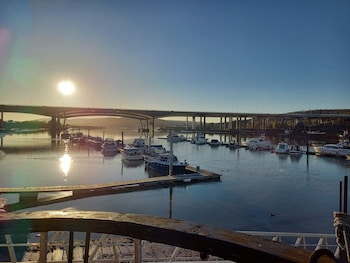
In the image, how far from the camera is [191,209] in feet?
62.1

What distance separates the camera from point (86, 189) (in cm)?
2128

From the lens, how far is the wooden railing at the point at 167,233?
1687mm

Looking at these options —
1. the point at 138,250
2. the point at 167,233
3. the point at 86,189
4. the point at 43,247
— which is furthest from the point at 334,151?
the point at 43,247

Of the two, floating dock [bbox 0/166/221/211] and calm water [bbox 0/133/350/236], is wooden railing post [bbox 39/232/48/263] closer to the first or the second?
calm water [bbox 0/133/350/236]

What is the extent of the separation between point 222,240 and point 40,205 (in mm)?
19061

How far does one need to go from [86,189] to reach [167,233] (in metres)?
20.5

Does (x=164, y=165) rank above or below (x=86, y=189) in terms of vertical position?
above

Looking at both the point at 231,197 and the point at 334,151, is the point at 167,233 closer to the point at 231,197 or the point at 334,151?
the point at 231,197

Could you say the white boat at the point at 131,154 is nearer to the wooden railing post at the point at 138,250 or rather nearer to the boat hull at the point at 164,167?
the boat hull at the point at 164,167

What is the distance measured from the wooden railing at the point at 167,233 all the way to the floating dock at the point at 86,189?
1571cm

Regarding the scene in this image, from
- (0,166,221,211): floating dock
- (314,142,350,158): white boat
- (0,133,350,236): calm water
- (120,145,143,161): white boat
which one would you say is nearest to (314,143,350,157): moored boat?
(314,142,350,158): white boat

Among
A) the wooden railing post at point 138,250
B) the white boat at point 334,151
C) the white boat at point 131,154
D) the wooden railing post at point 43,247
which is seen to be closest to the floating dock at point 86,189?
the wooden railing post at point 43,247

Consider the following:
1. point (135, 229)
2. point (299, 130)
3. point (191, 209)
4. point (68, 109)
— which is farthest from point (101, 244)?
point (299, 130)

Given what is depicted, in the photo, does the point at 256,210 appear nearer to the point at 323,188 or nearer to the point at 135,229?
the point at 323,188
